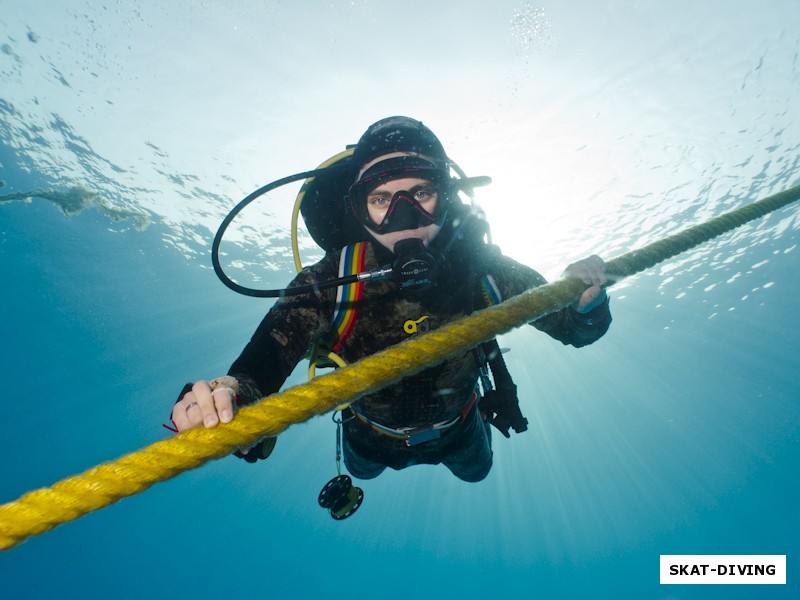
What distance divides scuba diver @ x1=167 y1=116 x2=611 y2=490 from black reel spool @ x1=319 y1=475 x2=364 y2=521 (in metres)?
1.12

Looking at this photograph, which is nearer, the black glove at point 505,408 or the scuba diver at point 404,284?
the scuba diver at point 404,284

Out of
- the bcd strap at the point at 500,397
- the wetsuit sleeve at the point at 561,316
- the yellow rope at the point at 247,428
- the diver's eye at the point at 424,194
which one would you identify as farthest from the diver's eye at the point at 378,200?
the yellow rope at the point at 247,428

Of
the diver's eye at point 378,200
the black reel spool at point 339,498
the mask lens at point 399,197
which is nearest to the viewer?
the mask lens at point 399,197

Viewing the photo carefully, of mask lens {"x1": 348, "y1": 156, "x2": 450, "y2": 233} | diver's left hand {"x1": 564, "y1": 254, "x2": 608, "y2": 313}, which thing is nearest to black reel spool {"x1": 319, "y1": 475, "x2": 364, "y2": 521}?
mask lens {"x1": 348, "y1": 156, "x2": 450, "y2": 233}

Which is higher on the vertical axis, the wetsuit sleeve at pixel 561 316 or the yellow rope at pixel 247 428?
the wetsuit sleeve at pixel 561 316

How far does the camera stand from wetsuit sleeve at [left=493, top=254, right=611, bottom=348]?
2.90 m

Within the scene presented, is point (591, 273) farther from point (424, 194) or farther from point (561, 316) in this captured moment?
point (424, 194)

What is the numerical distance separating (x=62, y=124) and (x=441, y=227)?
22.9 meters

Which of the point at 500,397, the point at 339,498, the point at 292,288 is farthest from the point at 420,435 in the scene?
the point at 292,288

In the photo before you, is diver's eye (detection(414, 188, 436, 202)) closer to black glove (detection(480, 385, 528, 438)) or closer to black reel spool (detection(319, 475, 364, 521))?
black glove (detection(480, 385, 528, 438))

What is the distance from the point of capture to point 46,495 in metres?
1.06

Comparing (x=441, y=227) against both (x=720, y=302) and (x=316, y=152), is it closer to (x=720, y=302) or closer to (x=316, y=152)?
(x=316, y=152)

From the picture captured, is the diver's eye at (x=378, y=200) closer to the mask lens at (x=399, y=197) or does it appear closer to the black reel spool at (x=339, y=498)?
the mask lens at (x=399, y=197)

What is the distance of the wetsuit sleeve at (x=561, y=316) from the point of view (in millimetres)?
2904
